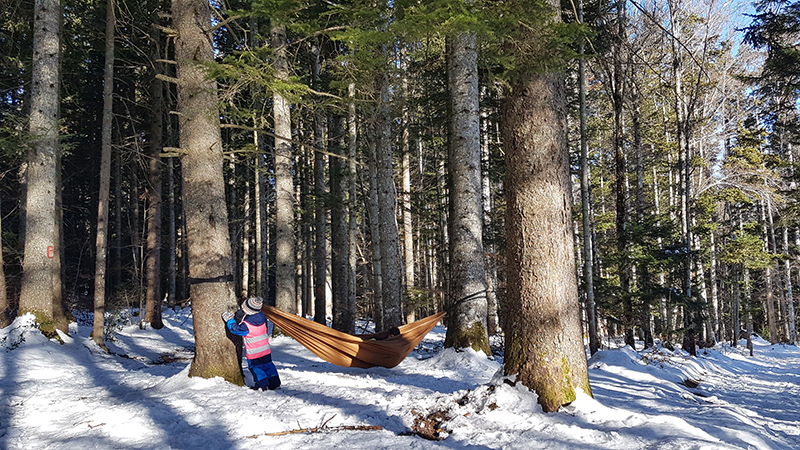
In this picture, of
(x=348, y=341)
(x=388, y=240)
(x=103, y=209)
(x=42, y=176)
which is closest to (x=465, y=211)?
(x=388, y=240)

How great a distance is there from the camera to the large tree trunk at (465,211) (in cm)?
678

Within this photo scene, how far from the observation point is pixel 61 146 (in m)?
8.27

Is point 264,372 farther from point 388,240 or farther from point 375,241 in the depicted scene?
point 375,241

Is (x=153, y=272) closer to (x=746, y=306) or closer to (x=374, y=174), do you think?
(x=374, y=174)

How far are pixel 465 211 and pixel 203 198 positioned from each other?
3698 mm

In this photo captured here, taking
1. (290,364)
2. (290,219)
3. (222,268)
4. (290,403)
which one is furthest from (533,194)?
(290,219)

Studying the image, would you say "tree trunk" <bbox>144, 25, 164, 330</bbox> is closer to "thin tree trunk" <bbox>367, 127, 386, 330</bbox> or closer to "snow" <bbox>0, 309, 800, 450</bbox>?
"snow" <bbox>0, 309, 800, 450</bbox>

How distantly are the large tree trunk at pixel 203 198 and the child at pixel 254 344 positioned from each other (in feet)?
0.43

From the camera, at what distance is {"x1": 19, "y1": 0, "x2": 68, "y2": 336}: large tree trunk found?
24.4 ft

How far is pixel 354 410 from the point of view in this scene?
13.3ft

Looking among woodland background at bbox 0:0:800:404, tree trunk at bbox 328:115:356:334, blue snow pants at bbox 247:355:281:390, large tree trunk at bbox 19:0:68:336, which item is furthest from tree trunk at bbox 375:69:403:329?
large tree trunk at bbox 19:0:68:336

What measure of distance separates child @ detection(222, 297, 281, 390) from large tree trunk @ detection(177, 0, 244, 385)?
0.13m

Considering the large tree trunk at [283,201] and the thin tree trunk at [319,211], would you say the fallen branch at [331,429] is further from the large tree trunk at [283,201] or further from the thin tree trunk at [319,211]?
the thin tree trunk at [319,211]

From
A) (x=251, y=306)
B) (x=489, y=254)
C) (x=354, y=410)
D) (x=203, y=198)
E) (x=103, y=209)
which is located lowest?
(x=354, y=410)
